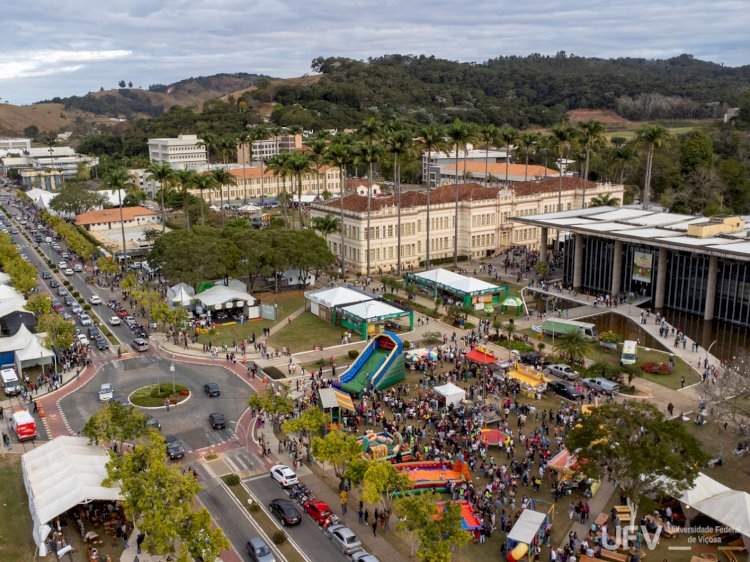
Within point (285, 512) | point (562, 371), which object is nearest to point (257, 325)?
point (562, 371)

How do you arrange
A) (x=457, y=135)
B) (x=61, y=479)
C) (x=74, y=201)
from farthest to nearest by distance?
(x=74, y=201)
(x=457, y=135)
(x=61, y=479)

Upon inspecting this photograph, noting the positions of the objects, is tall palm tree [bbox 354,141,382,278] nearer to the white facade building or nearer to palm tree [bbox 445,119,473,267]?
palm tree [bbox 445,119,473,267]

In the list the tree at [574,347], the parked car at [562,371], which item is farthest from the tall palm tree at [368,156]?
the parked car at [562,371]

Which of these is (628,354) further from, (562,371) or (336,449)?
(336,449)

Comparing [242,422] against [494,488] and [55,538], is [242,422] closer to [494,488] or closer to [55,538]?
[55,538]

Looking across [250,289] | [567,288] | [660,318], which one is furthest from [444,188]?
[660,318]

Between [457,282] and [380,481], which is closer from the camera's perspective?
[380,481]

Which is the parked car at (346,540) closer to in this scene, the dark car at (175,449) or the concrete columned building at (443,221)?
the dark car at (175,449)
